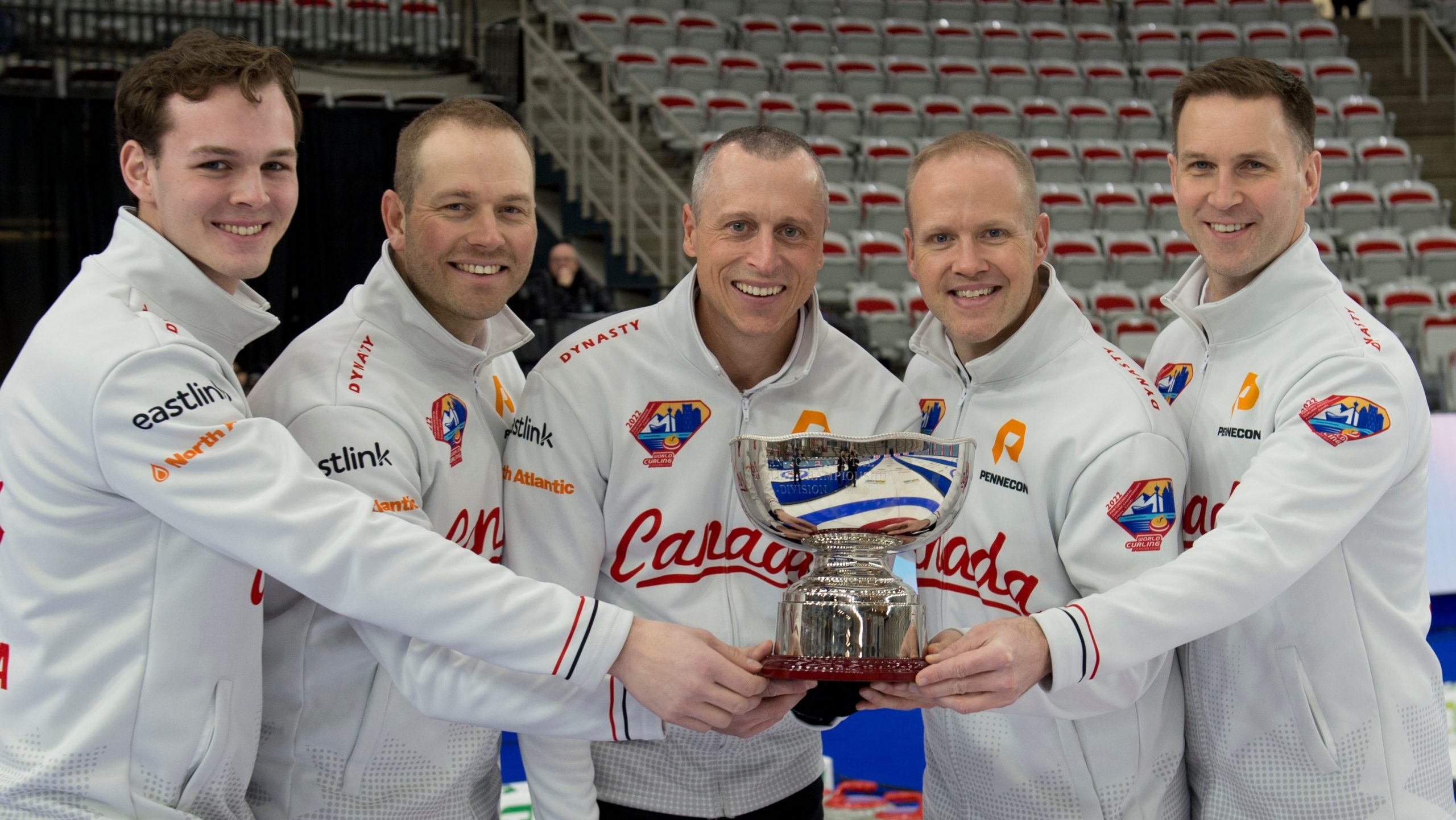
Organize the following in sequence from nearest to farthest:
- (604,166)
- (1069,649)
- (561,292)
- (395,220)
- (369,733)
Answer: (1069,649) < (369,733) < (395,220) < (561,292) < (604,166)

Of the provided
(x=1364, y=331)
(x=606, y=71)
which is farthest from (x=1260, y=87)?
(x=606, y=71)

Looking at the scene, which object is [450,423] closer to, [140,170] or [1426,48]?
[140,170]

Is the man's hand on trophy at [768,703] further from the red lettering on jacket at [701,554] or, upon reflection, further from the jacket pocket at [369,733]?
the jacket pocket at [369,733]

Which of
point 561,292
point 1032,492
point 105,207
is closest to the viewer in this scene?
point 1032,492

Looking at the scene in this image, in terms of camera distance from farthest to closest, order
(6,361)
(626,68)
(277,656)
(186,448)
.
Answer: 1. (626,68)
2. (6,361)
3. (277,656)
4. (186,448)

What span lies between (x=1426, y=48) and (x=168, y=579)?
17059 mm

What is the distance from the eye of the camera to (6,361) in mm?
9766

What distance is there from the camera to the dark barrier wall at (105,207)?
931 centimetres

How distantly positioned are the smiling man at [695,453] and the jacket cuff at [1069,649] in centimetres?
63

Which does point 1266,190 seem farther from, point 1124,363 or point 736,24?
point 736,24

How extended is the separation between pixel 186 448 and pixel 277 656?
53cm

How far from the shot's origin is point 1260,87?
96.4 inches

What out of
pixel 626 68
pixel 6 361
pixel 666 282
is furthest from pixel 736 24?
pixel 6 361

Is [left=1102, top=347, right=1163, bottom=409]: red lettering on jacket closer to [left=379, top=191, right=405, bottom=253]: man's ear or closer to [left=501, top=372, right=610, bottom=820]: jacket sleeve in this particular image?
[left=501, top=372, right=610, bottom=820]: jacket sleeve
